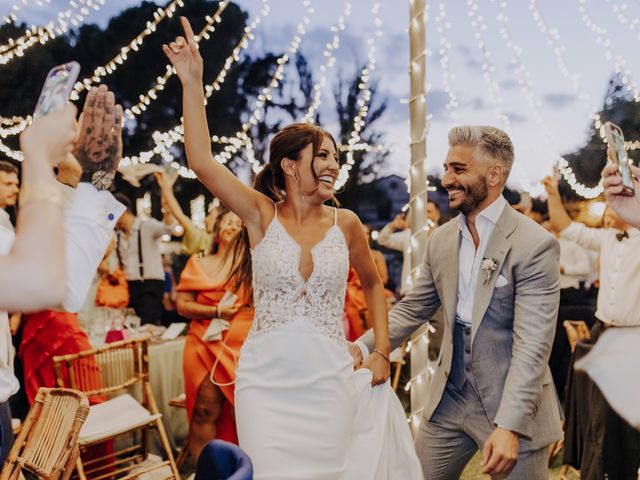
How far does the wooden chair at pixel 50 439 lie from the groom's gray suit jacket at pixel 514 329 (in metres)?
1.22

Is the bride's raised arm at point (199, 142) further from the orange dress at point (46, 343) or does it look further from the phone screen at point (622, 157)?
the orange dress at point (46, 343)

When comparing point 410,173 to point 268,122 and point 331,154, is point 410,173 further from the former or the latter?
point 268,122

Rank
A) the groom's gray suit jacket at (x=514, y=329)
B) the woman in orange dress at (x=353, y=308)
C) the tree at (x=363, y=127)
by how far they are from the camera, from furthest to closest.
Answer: the tree at (x=363, y=127), the woman in orange dress at (x=353, y=308), the groom's gray suit jacket at (x=514, y=329)

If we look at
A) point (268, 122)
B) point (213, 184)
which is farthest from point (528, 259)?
point (268, 122)

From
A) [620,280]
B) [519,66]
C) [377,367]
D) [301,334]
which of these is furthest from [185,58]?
[519,66]

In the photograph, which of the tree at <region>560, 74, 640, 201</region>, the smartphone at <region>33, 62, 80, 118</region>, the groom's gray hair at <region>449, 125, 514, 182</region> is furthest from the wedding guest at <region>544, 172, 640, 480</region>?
the tree at <region>560, 74, 640, 201</region>

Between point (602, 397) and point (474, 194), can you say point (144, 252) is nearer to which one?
point (602, 397)

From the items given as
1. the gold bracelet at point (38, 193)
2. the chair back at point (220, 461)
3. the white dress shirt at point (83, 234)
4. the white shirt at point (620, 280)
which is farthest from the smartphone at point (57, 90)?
the white shirt at point (620, 280)

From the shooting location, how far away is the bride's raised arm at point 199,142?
6.38ft

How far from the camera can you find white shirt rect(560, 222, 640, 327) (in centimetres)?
393

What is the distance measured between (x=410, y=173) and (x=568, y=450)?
176 cm

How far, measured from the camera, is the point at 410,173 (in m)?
3.71

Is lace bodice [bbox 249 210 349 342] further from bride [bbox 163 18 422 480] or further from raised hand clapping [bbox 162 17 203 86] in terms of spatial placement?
raised hand clapping [bbox 162 17 203 86]

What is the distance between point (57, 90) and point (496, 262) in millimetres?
1425
